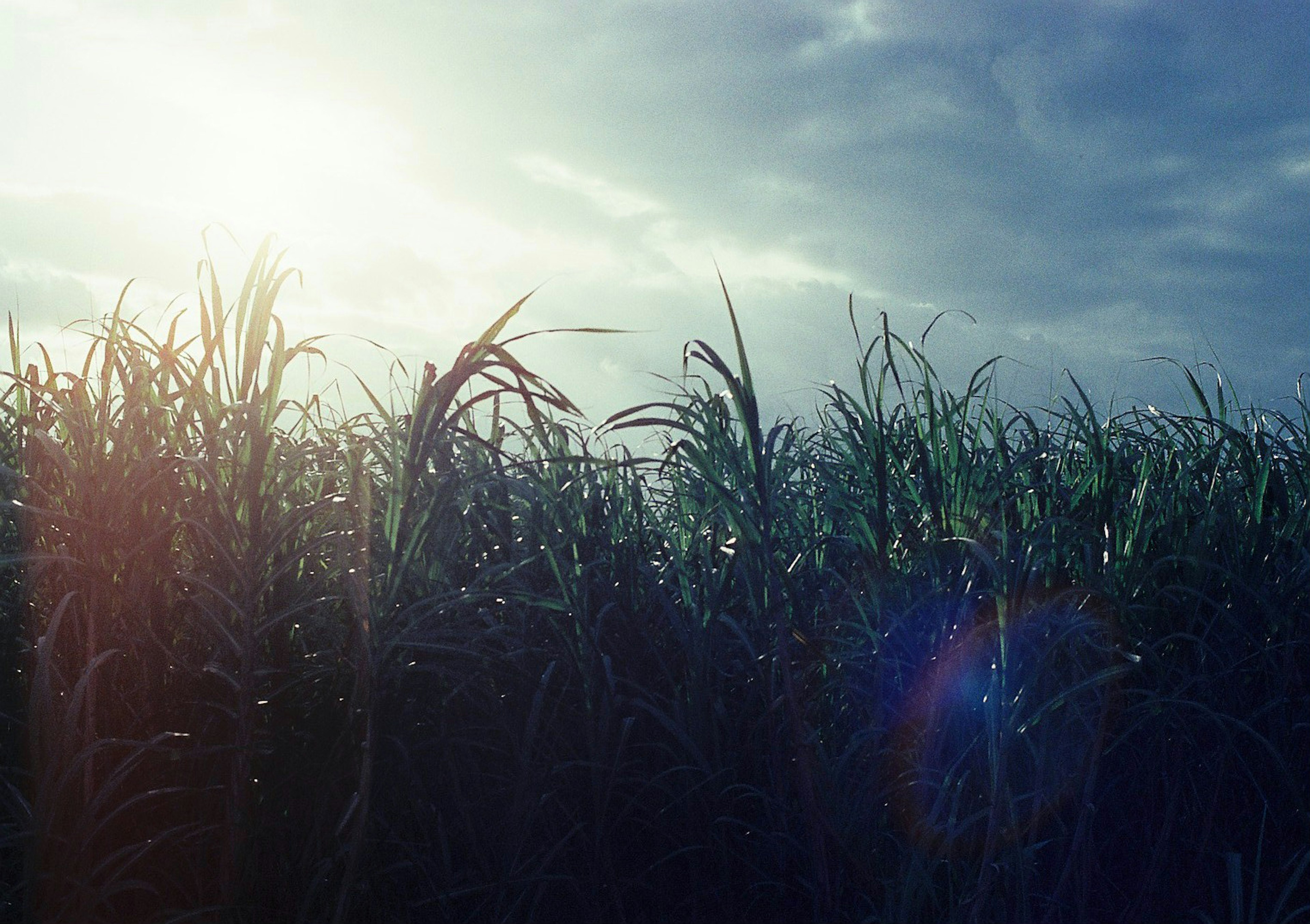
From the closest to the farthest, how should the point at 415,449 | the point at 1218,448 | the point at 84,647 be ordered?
the point at 415,449 < the point at 84,647 < the point at 1218,448

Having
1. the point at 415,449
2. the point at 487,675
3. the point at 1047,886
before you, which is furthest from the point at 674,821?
the point at 415,449

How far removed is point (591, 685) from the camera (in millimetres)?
2070

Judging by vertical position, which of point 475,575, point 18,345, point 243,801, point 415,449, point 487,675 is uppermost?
point 18,345

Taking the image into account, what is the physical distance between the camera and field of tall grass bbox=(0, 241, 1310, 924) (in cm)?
183

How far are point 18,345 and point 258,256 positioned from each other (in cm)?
105

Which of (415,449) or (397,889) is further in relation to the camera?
(397,889)

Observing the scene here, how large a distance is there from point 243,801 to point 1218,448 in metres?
2.52


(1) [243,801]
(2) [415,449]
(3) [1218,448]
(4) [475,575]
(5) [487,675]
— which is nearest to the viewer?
(2) [415,449]

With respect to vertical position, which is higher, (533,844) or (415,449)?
(415,449)

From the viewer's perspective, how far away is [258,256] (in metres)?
1.98

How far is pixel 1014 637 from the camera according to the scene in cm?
199

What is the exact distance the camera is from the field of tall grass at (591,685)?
1.83 m

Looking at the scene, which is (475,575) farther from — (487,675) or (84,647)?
(84,647)

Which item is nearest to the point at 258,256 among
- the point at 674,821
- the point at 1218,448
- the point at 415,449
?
the point at 415,449
